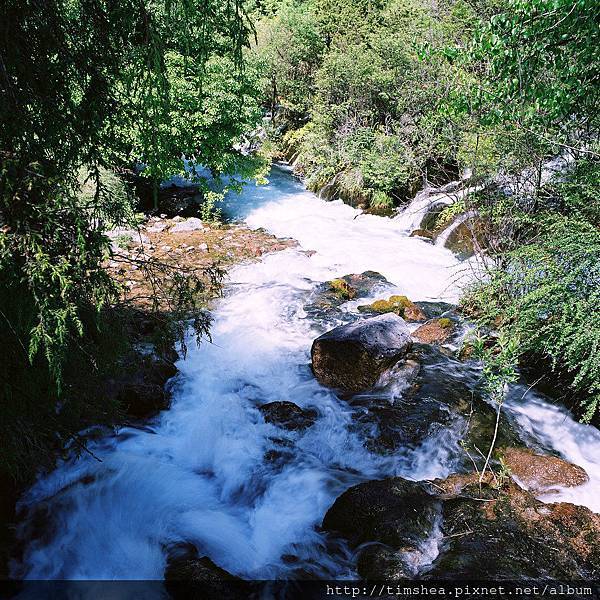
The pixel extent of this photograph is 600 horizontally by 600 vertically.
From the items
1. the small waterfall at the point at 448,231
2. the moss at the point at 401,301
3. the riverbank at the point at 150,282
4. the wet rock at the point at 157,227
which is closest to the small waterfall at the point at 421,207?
the small waterfall at the point at 448,231

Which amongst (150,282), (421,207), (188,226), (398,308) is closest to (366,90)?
(421,207)

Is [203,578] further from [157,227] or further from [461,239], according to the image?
[157,227]

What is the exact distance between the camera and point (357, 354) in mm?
7387

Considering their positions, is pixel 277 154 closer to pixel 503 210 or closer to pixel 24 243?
pixel 503 210

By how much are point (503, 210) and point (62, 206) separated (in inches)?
285

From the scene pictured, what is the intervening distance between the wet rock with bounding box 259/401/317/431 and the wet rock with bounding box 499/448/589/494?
261 cm

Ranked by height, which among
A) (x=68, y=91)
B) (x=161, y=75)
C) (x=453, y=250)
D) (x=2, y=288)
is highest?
(x=161, y=75)

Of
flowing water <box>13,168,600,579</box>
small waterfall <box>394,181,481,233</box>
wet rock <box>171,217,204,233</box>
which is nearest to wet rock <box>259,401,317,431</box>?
flowing water <box>13,168,600,579</box>

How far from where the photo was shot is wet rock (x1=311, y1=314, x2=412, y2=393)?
24.0 feet

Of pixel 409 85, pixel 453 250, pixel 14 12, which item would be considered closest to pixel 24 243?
pixel 14 12

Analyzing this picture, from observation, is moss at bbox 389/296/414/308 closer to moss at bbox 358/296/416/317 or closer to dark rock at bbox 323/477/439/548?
moss at bbox 358/296/416/317

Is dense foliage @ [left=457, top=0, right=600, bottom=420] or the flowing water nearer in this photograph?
the flowing water

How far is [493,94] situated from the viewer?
621 cm

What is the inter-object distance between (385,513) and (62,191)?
421cm
